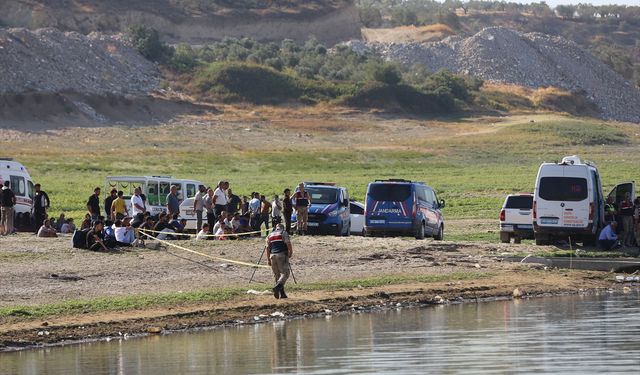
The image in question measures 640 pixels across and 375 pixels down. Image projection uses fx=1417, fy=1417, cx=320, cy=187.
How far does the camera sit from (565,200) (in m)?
33.9

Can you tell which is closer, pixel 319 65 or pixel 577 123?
pixel 577 123

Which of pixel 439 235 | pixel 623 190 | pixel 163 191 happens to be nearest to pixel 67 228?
pixel 163 191

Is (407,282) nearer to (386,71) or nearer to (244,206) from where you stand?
(244,206)

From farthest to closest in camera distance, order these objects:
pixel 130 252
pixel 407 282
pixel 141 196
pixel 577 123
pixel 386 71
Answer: pixel 386 71
pixel 577 123
pixel 141 196
pixel 130 252
pixel 407 282

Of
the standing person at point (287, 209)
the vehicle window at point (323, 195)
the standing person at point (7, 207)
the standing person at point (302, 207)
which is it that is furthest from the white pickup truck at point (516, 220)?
the standing person at point (7, 207)

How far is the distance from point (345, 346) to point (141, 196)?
17.0 metres

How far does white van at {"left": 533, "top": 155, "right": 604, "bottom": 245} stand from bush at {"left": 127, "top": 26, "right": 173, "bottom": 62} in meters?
82.8

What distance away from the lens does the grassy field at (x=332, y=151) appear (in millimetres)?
64750

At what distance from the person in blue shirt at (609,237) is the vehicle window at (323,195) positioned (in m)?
7.27

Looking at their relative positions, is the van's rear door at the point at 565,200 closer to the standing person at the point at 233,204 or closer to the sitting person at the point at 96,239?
the standing person at the point at 233,204

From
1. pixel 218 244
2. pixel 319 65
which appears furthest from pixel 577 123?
pixel 218 244

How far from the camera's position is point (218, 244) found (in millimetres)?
32562

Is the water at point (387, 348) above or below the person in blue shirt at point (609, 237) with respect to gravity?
below

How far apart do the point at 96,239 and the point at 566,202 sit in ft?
37.2
